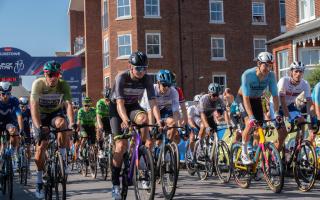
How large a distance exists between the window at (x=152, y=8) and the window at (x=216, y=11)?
4561mm

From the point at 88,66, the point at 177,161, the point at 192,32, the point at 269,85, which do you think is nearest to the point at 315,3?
the point at 192,32

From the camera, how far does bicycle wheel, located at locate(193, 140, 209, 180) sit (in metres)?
11.6

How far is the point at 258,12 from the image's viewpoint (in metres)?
43.3

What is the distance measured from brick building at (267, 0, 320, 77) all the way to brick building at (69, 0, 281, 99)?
1172cm

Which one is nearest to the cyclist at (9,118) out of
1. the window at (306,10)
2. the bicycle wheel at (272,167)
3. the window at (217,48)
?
the bicycle wheel at (272,167)

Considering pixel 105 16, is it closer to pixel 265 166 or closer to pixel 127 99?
pixel 265 166

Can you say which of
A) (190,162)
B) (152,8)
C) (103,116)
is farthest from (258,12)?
(190,162)

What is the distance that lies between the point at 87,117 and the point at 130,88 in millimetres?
7046

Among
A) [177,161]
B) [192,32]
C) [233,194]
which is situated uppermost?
[192,32]

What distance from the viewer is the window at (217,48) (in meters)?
41.7

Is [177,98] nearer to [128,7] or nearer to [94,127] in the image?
[94,127]

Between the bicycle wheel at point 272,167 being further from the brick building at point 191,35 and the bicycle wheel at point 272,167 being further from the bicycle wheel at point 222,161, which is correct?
the brick building at point 191,35

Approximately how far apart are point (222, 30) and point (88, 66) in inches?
489

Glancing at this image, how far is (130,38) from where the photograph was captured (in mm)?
39688
